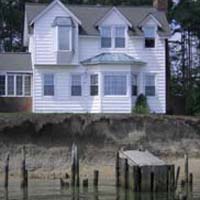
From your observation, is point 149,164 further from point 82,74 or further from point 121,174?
point 82,74

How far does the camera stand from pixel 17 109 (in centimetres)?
5847

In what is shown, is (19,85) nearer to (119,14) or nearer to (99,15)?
(99,15)

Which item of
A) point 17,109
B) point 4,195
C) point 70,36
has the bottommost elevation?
point 4,195

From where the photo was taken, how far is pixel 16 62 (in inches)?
2376

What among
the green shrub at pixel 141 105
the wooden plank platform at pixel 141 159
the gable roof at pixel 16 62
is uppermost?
the gable roof at pixel 16 62

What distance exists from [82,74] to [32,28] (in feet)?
17.7

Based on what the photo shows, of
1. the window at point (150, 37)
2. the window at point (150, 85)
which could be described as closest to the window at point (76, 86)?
the window at point (150, 85)

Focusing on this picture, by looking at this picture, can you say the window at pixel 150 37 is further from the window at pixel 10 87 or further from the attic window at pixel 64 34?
the window at pixel 10 87

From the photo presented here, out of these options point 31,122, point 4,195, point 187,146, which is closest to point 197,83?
point 187,146

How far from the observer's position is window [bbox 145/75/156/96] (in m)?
59.6

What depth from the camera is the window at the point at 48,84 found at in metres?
58.2

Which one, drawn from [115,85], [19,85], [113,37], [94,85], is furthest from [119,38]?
[19,85]

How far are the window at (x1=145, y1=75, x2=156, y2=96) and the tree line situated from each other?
44.9ft

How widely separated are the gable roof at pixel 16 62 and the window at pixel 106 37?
20.3ft
